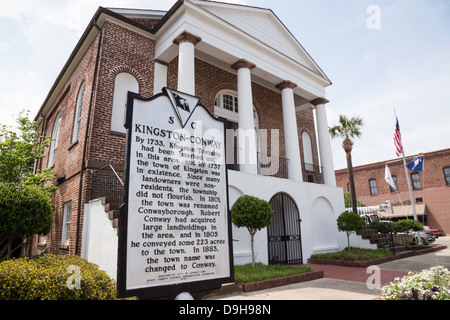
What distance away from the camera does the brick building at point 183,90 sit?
973cm

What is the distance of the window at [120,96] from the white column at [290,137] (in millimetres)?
7041

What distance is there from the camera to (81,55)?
1302 centimetres

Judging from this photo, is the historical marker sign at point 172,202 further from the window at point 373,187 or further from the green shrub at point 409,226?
the window at point 373,187

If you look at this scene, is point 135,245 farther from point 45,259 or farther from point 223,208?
point 45,259

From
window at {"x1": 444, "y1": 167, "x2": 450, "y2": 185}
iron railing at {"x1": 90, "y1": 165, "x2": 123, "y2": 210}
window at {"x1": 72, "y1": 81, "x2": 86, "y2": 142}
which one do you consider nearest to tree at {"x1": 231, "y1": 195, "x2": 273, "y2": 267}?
iron railing at {"x1": 90, "y1": 165, "x2": 123, "y2": 210}

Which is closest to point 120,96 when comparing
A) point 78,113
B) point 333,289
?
point 78,113

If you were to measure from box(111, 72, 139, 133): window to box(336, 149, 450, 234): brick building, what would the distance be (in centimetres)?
3336

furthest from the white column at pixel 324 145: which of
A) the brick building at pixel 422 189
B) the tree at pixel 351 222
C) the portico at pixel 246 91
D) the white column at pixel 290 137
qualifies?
the brick building at pixel 422 189

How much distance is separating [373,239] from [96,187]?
12.8 metres

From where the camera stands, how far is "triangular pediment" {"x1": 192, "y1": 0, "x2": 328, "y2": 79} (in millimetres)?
12219

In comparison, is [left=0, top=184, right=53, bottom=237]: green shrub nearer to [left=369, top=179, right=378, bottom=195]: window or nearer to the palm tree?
the palm tree

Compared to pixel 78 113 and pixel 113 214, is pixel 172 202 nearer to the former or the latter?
pixel 113 214
